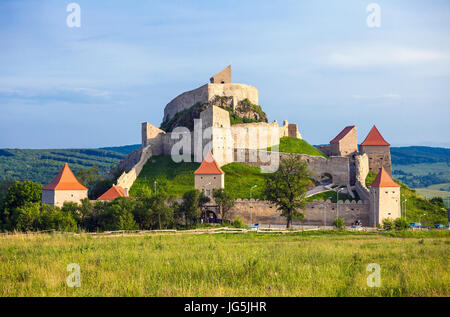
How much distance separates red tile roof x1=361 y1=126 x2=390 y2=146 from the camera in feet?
200

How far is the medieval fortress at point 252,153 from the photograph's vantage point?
46.5 metres

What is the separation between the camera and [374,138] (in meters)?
61.6

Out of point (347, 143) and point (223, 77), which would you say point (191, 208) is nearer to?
point (347, 143)

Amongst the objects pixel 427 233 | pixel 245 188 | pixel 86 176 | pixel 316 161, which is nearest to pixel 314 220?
pixel 245 188

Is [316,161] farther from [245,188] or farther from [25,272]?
[25,272]

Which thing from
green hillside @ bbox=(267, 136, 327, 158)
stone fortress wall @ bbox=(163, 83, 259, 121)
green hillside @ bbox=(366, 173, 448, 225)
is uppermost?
stone fortress wall @ bbox=(163, 83, 259, 121)

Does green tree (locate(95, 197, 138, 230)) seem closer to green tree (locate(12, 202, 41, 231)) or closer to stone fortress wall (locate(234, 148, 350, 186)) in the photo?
Result: green tree (locate(12, 202, 41, 231))

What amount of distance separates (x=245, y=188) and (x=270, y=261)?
38.0 m

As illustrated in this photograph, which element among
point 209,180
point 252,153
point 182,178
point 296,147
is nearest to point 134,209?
point 209,180

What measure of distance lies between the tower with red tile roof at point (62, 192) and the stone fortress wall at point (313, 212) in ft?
45.5

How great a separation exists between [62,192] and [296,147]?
30898mm

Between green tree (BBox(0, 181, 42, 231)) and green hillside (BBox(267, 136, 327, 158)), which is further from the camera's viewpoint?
green hillside (BBox(267, 136, 327, 158))

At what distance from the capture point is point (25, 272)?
1212 cm

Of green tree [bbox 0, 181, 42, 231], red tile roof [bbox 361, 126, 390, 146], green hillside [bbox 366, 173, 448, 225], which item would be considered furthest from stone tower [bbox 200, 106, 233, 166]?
green tree [bbox 0, 181, 42, 231]
